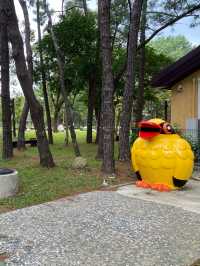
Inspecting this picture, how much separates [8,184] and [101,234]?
2592 millimetres

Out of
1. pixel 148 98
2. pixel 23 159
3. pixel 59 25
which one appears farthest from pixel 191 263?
pixel 148 98

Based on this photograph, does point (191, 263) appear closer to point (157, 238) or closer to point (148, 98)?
point (157, 238)

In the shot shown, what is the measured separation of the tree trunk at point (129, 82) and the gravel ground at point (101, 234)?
4432mm

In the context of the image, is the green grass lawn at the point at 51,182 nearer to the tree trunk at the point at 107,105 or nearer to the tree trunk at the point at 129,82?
the tree trunk at the point at 107,105

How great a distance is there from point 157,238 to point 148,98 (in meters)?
17.5

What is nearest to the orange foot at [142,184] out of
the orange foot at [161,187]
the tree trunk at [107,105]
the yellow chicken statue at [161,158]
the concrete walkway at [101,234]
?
the yellow chicken statue at [161,158]

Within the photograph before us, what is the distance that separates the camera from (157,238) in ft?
16.0

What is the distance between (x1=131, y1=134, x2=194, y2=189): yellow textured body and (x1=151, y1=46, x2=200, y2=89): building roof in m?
4.69

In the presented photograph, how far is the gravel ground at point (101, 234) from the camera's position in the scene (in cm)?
427

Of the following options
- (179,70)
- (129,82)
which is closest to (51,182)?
(129,82)

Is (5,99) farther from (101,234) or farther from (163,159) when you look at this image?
(101,234)

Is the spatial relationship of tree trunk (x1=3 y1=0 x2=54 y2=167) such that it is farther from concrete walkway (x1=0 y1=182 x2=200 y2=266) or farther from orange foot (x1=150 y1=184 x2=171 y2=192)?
concrete walkway (x1=0 y1=182 x2=200 y2=266)

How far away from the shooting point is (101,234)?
501 centimetres

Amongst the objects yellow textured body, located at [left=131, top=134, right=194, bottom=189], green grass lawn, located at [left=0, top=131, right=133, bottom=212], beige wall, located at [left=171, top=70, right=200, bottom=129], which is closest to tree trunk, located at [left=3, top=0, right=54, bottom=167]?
green grass lawn, located at [left=0, top=131, right=133, bottom=212]
